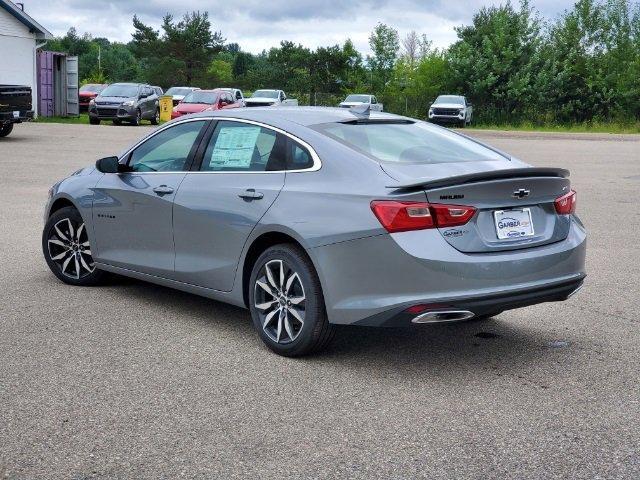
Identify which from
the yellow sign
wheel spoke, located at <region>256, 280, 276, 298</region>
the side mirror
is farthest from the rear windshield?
the yellow sign

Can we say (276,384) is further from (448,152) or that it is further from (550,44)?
(550,44)

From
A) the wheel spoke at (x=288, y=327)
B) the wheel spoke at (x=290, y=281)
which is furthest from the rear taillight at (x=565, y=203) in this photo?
the wheel spoke at (x=288, y=327)

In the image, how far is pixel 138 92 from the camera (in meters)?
41.4

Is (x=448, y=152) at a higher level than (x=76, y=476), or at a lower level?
higher

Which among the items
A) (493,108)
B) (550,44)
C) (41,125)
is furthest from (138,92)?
(550,44)

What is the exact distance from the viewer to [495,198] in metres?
5.32

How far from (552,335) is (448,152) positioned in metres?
1.46

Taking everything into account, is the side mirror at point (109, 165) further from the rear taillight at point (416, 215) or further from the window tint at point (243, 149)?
the rear taillight at point (416, 215)

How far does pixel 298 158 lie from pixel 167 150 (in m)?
1.51

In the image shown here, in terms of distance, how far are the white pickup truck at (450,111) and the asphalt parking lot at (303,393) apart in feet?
138

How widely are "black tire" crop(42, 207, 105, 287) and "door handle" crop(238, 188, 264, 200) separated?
2110 millimetres

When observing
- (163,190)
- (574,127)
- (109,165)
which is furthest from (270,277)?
(574,127)

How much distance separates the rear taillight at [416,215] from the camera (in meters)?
5.14

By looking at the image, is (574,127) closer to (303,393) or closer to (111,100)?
(111,100)
